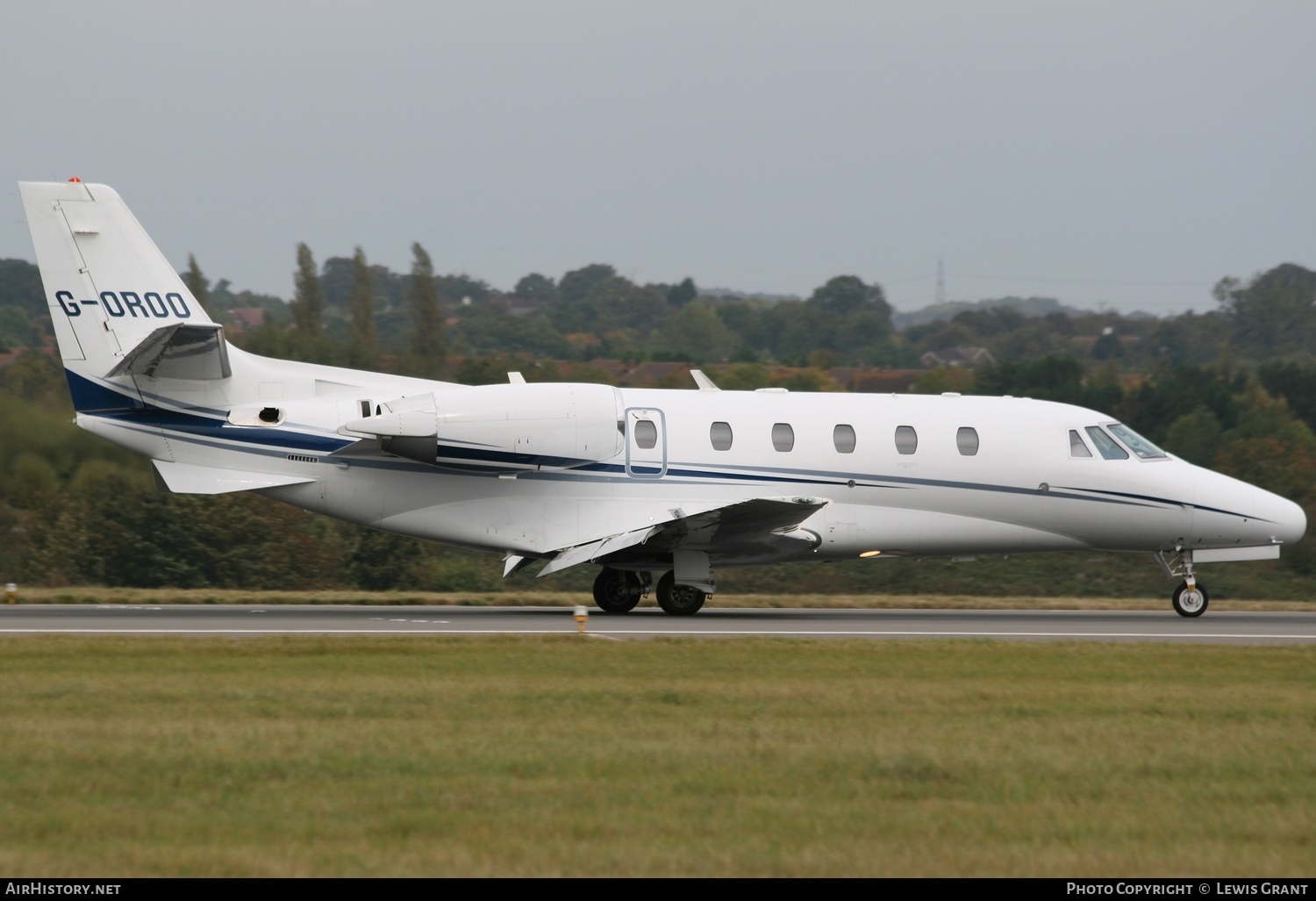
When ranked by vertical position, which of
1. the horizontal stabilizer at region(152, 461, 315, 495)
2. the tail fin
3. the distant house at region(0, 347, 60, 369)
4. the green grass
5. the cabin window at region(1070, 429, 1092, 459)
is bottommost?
the green grass

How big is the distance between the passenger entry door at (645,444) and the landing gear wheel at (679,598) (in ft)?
4.96

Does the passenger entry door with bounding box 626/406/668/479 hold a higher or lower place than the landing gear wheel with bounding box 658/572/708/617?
higher

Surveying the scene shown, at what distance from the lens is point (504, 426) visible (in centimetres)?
2022

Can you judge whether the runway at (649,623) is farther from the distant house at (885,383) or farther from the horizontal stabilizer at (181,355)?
the distant house at (885,383)

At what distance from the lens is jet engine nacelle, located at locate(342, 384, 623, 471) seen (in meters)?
20.0

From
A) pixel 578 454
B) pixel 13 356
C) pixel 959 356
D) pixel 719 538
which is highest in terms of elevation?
pixel 959 356

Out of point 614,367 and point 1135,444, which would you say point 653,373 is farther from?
point 1135,444

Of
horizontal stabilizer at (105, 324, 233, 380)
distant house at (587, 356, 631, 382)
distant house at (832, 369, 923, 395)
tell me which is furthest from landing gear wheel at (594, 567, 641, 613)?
distant house at (832, 369, 923, 395)

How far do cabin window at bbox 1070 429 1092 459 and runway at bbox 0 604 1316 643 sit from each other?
95.2 inches

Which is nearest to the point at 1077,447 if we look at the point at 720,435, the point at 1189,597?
the point at 1189,597

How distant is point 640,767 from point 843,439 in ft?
40.7

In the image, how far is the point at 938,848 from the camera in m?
7.83

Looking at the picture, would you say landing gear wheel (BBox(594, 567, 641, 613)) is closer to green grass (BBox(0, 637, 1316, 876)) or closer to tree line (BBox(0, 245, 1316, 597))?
green grass (BBox(0, 637, 1316, 876))

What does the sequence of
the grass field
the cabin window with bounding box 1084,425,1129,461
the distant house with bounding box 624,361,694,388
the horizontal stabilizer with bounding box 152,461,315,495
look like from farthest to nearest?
A: the distant house with bounding box 624,361,694,388 → the grass field → the cabin window with bounding box 1084,425,1129,461 → the horizontal stabilizer with bounding box 152,461,315,495
